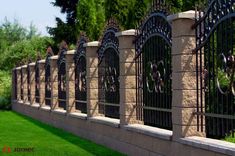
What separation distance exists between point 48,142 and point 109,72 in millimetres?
2258

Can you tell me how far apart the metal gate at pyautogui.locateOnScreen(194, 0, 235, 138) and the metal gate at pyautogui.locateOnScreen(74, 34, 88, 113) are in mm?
6577

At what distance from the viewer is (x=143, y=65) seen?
10148mm

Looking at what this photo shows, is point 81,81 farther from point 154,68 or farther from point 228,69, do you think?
point 228,69

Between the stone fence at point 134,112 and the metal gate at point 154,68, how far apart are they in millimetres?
225

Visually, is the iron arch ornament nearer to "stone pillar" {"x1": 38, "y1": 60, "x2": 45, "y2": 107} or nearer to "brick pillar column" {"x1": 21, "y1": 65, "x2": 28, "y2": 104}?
"stone pillar" {"x1": 38, "y1": 60, "x2": 45, "y2": 107}

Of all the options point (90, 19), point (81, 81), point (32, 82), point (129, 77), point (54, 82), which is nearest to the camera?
point (129, 77)

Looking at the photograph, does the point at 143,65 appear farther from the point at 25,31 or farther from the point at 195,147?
the point at 25,31

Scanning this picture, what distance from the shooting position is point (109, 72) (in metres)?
12.3

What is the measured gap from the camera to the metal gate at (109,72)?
38.7 feet

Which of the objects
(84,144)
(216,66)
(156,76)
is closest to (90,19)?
(84,144)

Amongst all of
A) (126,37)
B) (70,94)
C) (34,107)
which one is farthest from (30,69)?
(126,37)

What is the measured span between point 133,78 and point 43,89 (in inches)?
418

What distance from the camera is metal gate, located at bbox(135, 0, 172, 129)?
911 cm

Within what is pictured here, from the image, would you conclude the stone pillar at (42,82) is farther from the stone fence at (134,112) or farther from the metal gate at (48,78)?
the stone fence at (134,112)
